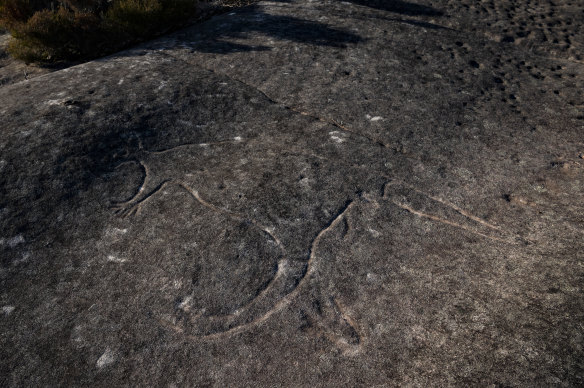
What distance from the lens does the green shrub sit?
16.2ft

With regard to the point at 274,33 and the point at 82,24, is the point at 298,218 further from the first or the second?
the point at 82,24

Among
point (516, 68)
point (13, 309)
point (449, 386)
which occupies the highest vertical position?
point (516, 68)

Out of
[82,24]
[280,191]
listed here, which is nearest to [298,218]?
[280,191]

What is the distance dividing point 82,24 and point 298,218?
163 inches

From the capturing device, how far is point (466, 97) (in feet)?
12.6

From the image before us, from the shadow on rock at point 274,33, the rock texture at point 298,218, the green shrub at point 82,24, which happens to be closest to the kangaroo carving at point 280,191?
the rock texture at point 298,218

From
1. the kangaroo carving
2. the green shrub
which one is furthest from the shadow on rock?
the kangaroo carving

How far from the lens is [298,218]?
261cm

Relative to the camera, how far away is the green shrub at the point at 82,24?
16.2ft

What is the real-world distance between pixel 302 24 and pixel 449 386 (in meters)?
4.28

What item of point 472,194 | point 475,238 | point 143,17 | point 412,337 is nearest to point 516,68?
point 472,194

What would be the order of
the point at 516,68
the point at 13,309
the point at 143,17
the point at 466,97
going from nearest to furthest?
the point at 13,309, the point at 466,97, the point at 516,68, the point at 143,17

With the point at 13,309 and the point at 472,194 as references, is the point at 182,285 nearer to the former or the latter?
the point at 13,309

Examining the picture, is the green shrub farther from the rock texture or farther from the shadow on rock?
the rock texture
